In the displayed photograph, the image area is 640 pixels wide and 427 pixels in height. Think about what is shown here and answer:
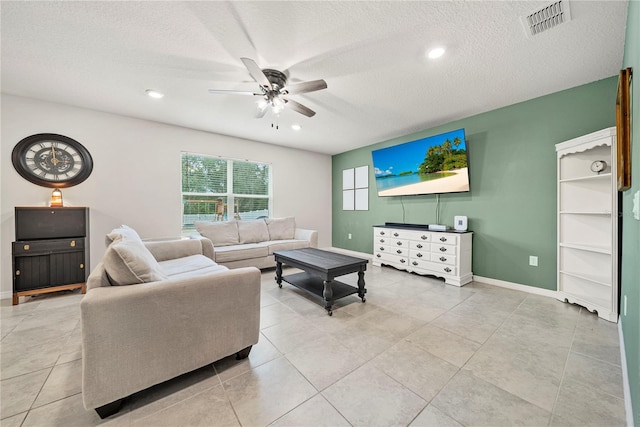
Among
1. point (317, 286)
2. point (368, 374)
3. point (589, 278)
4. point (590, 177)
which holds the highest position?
point (590, 177)

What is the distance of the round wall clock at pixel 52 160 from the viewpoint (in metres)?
2.86

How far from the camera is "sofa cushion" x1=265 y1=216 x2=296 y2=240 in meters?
4.57

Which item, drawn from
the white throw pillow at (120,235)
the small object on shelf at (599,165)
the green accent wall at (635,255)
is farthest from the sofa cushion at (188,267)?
the small object on shelf at (599,165)

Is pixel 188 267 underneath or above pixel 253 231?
underneath

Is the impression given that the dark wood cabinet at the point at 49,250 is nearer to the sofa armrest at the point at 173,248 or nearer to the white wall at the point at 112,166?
the white wall at the point at 112,166

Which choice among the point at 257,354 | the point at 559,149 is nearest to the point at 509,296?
the point at 559,149

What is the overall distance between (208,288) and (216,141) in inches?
141

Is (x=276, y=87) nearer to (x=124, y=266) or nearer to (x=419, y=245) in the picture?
(x=124, y=266)

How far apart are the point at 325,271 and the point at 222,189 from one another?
3.05 meters

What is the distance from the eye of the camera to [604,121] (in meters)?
2.49

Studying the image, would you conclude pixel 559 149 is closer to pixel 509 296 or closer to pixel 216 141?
pixel 509 296

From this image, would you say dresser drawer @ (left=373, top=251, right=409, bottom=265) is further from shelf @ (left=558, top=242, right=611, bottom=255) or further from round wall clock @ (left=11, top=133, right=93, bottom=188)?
round wall clock @ (left=11, top=133, right=93, bottom=188)

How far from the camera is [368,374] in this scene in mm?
1514

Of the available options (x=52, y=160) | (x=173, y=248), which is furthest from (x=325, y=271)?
(x=52, y=160)
